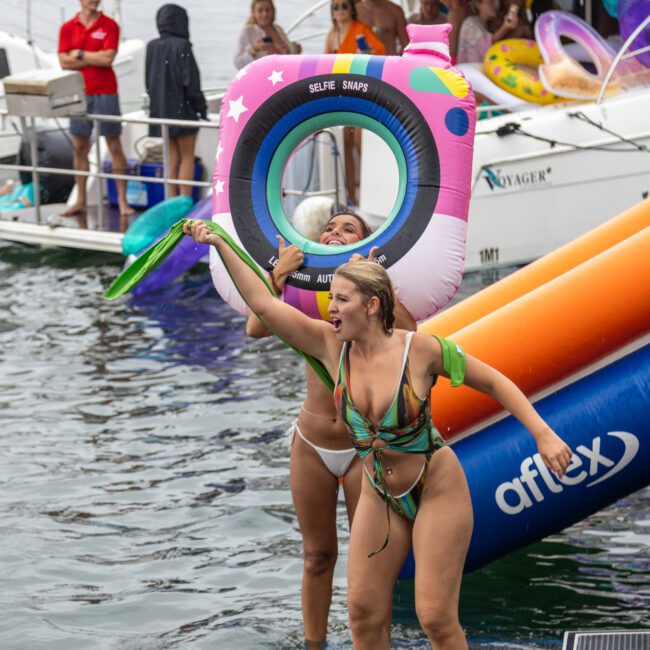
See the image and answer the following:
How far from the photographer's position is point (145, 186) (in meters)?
12.3

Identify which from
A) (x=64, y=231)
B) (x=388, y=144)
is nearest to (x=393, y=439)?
(x=388, y=144)

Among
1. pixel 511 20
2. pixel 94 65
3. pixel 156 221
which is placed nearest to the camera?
pixel 156 221

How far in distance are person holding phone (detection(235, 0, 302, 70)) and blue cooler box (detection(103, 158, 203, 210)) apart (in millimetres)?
1043

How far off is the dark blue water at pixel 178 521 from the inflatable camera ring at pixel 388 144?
Answer: 135 cm

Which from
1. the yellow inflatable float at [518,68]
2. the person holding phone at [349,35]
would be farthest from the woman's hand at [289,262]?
the yellow inflatable float at [518,68]

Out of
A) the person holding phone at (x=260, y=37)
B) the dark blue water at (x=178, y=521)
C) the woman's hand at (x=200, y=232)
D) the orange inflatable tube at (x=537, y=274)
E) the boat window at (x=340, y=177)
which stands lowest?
the dark blue water at (x=178, y=521)

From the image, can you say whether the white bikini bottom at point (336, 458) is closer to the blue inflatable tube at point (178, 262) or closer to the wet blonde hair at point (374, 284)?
the wet blonde hair at point (374, 284)

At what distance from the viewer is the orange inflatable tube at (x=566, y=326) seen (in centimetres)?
483

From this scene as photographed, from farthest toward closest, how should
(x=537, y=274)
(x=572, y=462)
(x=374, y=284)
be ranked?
(x=537, y=274)
(x=572, y=462)
(x=374, y=284)

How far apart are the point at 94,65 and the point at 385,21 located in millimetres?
2459

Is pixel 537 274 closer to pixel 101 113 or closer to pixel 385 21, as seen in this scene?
pixel 385 21

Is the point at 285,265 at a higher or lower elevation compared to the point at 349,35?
lower

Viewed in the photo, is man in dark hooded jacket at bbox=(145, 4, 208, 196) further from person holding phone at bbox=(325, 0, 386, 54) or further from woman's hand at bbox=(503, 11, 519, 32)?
woman's hand at bbox=(503, 11, 519, 32)

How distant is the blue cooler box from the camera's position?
473 inches
